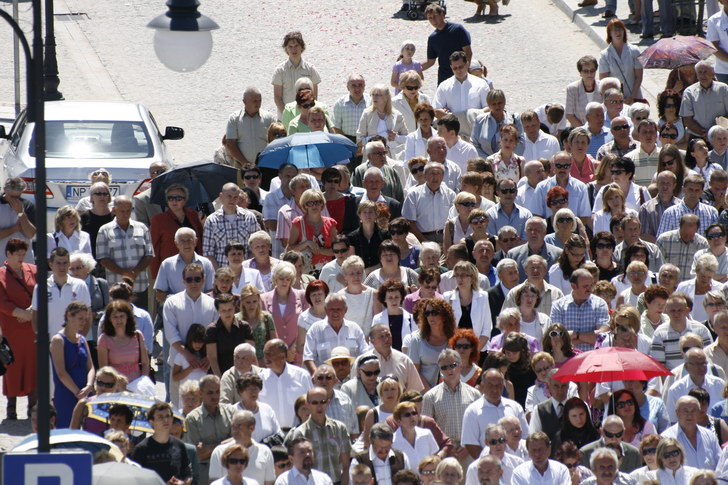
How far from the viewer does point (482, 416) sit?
47.5ft

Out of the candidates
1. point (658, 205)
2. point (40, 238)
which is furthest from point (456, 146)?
point (40, 238)

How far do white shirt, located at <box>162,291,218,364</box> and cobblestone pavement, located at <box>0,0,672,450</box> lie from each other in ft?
31.4

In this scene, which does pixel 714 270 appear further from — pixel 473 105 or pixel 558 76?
pixel 558 76

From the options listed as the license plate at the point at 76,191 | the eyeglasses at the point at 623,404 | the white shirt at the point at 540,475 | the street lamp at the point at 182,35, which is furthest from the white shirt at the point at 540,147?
the street lamp at the point at 182,35

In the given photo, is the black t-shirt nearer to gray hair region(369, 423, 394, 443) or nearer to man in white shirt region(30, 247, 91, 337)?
gray hair region(369, 423, 394, 443)

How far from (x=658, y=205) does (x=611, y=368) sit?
14.3ft

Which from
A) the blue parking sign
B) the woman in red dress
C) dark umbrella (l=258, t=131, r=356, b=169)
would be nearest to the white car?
dark umbrella (l=258, t=131, r=356, b=169)

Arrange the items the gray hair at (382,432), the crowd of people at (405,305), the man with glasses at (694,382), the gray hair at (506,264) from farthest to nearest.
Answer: the gray hair at (506,264)
the man with glasses at (694,382)
the crowd of people at (405,305)
the gray hair at (382,432)

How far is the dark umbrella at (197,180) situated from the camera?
58.6 feet

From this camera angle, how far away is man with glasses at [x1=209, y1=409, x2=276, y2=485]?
540 inches

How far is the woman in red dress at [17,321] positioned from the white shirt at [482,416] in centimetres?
456

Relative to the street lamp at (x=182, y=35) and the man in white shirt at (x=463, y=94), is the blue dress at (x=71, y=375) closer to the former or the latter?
the street lamp at (x=182, y=35)

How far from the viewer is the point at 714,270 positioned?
653 inches

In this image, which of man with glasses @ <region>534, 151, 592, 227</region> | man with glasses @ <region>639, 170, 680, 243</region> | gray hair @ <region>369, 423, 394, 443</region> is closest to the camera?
gray hair @ <region>369, 423, 394, 443</region>
